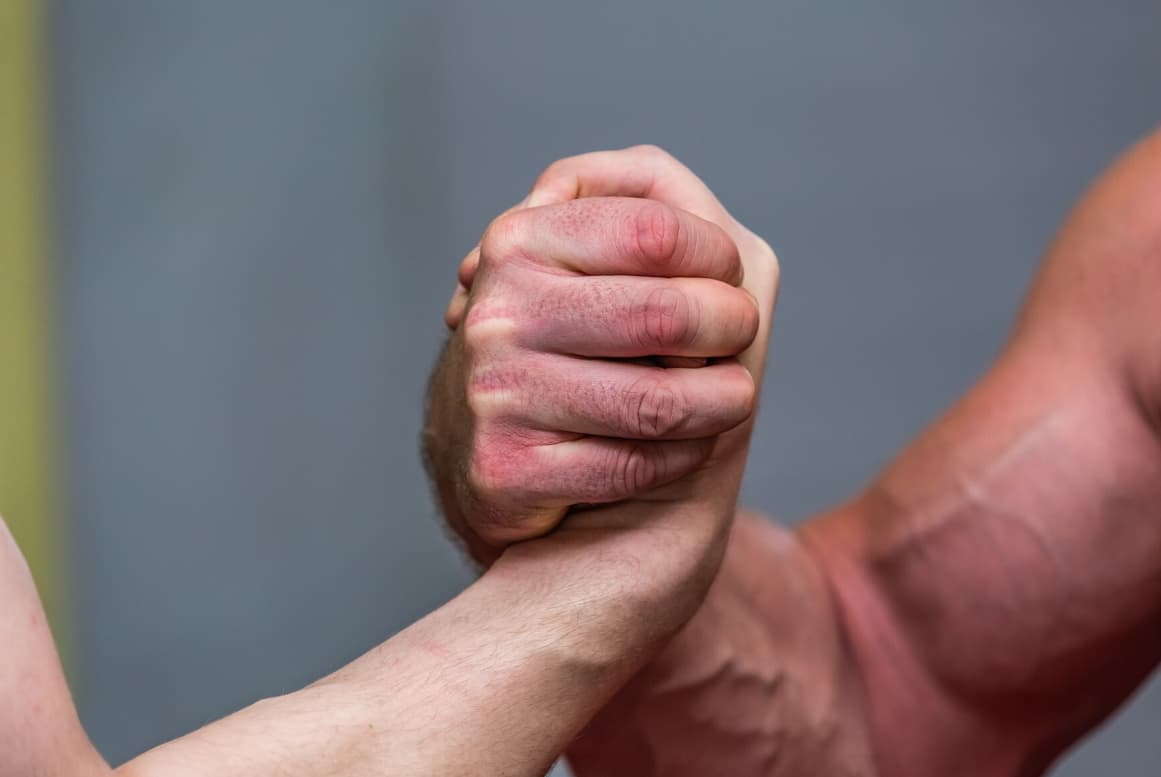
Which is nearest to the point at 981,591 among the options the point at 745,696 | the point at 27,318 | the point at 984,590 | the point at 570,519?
the point at 984,590

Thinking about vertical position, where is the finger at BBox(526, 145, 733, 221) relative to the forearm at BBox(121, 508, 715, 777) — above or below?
above

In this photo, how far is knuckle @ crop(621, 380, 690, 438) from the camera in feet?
1.86

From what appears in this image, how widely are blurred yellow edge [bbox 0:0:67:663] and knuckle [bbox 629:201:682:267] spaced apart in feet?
5.17

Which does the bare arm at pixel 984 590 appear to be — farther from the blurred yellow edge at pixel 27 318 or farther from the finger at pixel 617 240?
the blurred yellow edge at pixel 27 318

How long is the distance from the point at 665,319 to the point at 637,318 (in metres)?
0.01

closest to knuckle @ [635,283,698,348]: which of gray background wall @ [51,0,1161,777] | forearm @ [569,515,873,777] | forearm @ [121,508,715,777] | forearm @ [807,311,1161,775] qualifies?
forearm @ [121,508,715,777]

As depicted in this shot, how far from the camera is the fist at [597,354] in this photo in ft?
1.88

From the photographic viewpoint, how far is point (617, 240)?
0.58m

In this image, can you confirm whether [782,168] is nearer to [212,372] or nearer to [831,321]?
[831,321]

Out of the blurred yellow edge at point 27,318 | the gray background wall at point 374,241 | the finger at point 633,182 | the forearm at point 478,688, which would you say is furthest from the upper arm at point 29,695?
the blurred yellow edge at point 27,318

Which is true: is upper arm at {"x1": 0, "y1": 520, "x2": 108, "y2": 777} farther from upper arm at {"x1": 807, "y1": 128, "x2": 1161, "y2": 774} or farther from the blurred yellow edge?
the blurred yellow edge

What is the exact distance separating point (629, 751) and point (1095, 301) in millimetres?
407

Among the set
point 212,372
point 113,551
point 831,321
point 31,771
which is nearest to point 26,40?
point 212,372

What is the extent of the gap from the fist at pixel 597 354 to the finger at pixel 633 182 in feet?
0.11
